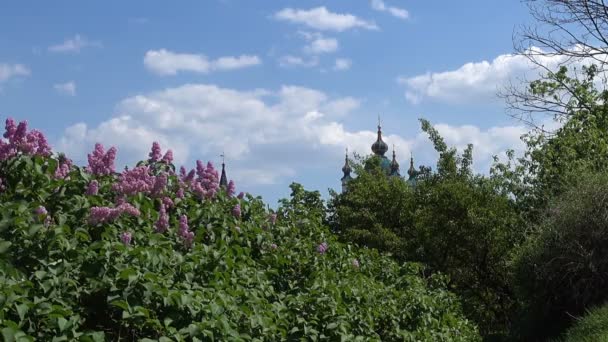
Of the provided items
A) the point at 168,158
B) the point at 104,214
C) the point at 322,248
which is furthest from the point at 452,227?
the point at 104,214

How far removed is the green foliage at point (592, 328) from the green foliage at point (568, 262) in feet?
3.34

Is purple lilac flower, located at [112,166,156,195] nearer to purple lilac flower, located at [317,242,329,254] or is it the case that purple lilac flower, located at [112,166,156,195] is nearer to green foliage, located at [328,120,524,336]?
purple lilac flower, located at [317,242,329,254]

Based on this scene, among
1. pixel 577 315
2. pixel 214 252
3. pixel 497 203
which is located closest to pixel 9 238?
pixel 214 252

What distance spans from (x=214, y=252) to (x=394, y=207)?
72.8 ft

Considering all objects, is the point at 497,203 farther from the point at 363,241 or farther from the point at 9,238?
the point at 9,238

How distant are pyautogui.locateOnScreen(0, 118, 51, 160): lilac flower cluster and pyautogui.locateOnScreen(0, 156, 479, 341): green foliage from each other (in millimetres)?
98

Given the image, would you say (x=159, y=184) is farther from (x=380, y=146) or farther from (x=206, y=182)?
(x=380, y=146)

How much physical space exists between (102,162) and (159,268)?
167 cm

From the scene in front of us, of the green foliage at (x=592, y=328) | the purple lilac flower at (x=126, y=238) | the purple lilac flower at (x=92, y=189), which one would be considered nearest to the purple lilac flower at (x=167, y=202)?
the purple lilac flower at (x=92, y=189)

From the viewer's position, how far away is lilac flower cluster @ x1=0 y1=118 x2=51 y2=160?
5398 millimetres

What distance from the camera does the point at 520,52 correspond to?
21.1 m

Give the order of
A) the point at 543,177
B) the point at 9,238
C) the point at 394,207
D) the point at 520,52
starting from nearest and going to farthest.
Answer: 1. the point at 9,238
2. the point at 520,52
3. the point at 543,177
4. the point at 394,207

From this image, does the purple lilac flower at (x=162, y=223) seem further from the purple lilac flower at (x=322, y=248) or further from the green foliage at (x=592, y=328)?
the green foliage at (x=592, y=328)

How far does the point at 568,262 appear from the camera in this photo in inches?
469
